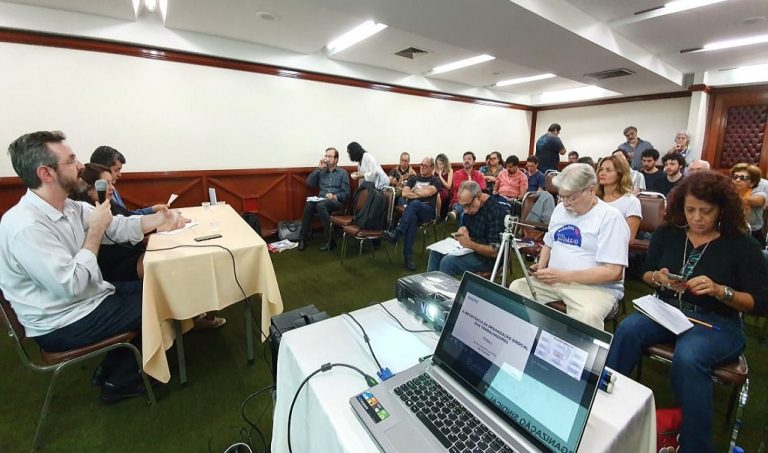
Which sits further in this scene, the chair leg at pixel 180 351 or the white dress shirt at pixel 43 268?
the chair leg at pixel 180 351

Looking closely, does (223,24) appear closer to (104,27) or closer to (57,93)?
(104,27)

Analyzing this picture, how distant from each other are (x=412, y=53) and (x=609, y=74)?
2.96 m

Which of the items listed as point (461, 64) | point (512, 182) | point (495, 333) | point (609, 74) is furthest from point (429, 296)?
point (609, 74)

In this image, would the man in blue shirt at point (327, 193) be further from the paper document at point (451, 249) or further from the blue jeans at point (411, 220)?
the paper document at point (451, 249)

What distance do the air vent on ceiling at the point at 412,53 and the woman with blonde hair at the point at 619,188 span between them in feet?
9.55

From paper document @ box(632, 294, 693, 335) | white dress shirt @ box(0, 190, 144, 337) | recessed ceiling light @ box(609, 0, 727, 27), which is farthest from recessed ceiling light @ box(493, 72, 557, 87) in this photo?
white dress shirt @ box(0, 190, 144, 337)

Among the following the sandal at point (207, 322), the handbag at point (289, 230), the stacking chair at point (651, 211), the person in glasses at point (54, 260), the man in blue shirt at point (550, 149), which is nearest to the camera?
the person in glasses at point (54, 260)

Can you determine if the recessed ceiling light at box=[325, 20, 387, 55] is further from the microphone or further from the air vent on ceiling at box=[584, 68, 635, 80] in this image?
the air vent on ceiling at box=[584, 68, 635, 80]

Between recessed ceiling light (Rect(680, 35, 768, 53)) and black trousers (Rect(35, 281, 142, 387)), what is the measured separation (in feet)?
20.9

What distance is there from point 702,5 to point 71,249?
198 inches

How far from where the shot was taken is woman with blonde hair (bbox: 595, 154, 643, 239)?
2.33 meters

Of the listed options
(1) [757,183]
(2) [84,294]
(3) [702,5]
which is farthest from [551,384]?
(3) [702,5]

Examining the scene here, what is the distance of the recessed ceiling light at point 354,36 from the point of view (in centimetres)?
362

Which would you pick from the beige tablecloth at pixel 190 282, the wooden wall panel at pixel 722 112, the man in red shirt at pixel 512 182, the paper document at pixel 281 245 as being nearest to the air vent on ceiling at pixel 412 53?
the man in red shirt at pixel 512 182
